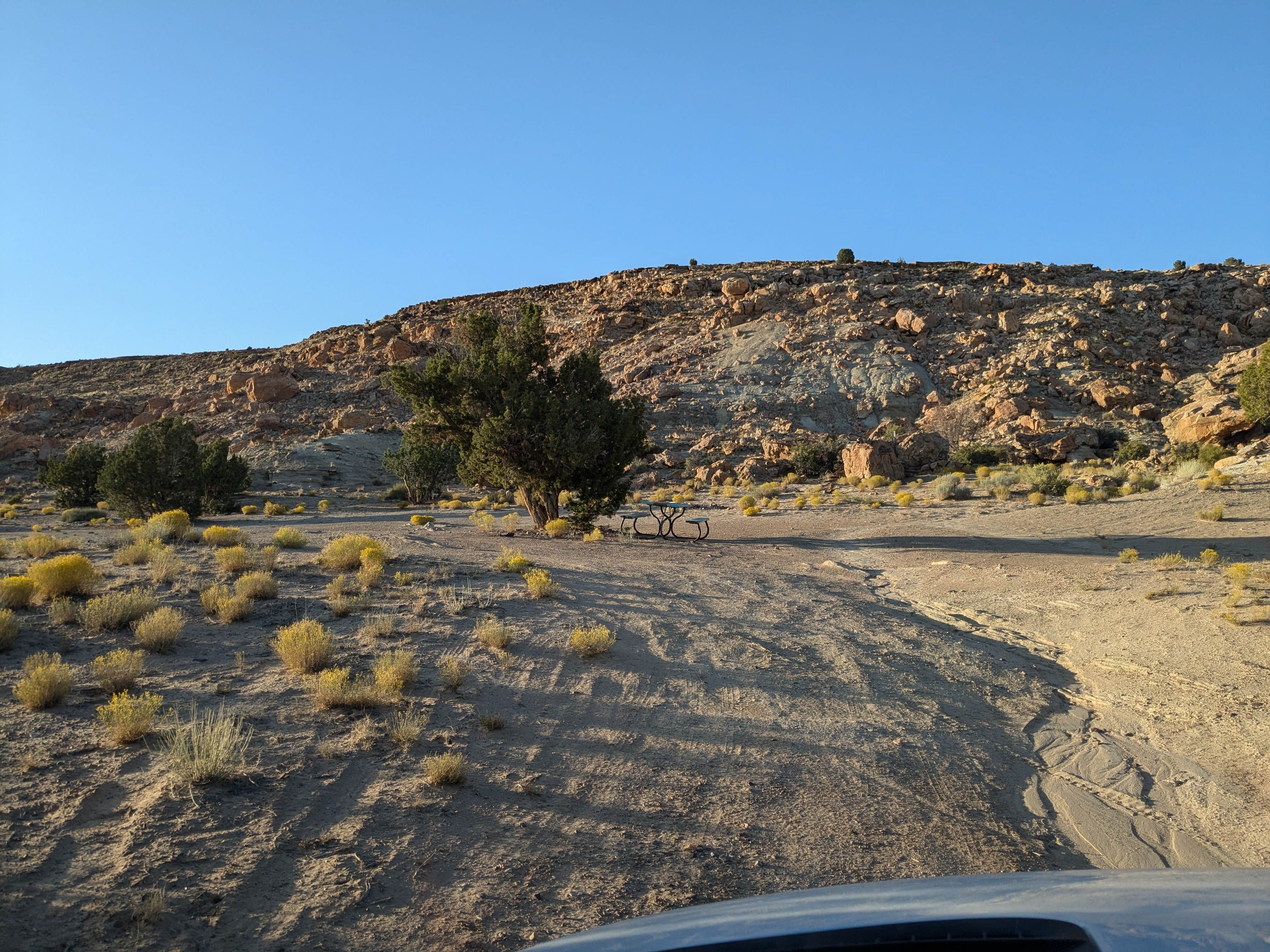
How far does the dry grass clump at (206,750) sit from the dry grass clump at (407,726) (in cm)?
111

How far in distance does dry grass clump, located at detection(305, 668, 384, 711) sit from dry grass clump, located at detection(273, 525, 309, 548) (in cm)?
969

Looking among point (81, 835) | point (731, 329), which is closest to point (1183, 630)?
point (81, 835)

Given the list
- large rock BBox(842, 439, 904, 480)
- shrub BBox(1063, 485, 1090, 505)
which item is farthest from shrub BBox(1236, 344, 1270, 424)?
large rock BBox(842, 439, 904, 480)

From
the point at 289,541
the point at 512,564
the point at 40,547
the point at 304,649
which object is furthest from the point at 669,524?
the point at 304,649

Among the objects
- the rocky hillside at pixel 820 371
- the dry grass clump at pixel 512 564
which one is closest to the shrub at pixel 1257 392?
the rocky hillside at pixel 820 371

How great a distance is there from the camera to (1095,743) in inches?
310

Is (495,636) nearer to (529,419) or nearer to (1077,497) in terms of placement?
(529,419)

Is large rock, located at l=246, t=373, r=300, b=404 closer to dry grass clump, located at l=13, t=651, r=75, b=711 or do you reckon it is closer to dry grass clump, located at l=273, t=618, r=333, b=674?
dry grass clump, located at l=273, t=618, r=333, b=674

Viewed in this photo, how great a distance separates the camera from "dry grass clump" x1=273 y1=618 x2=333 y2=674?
783 cm

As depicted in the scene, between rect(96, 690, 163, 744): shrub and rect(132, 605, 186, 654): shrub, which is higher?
rect(132, 605, 186, 654): shrub

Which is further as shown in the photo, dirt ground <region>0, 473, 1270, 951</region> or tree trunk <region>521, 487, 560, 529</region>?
tree trunk <region>521, 487, 560, 529</region>

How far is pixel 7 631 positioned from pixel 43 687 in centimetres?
205

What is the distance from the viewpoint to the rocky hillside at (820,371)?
4525cm

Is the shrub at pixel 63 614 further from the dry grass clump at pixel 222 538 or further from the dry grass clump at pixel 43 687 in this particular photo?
the dry grass clump at pixel 222 538
